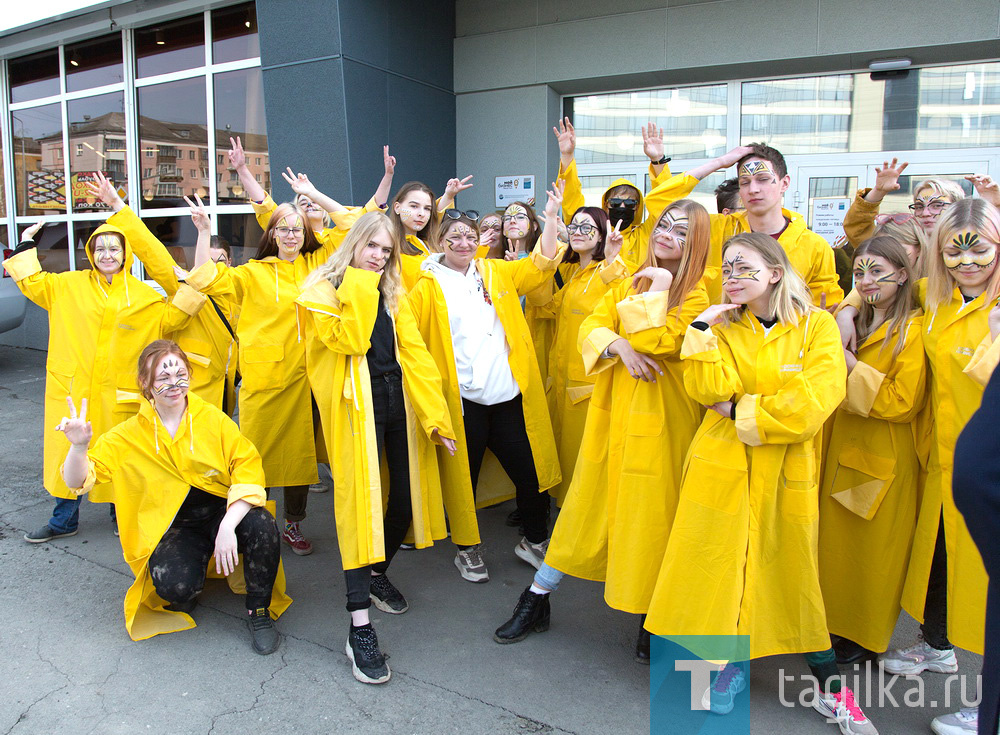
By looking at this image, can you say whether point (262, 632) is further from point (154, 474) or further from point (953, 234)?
point (953, 234)

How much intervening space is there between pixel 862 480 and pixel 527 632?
5.15 feet

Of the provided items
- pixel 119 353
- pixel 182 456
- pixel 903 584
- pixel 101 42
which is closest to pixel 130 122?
pixel 101 42

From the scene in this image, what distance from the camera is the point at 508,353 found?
12.3 ft

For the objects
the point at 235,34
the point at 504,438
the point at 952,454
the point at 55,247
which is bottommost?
the point at 504,438

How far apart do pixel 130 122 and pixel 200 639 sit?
26.9 ft

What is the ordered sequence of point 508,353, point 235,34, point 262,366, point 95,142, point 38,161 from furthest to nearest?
point 38,161
point 95,142
point 235,34
point 262,366
point 508,353

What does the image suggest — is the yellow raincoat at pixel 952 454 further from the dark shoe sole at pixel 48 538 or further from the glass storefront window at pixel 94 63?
the glass storefront window at pixel 94 63

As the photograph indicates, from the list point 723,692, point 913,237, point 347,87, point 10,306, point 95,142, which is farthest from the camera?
point 95,142

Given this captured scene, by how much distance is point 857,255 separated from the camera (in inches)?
120

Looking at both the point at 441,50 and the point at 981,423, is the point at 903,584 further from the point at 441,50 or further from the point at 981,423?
the point at 441,50

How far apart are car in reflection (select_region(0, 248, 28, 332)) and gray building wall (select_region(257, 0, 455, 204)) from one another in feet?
14.6

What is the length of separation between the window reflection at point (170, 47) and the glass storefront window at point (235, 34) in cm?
24

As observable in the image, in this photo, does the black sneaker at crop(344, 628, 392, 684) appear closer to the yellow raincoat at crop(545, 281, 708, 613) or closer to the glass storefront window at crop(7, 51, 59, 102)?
the yellow raincoat at crop(545, 281, 708, 613)

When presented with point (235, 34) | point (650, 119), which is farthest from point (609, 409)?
point (235, 34)
